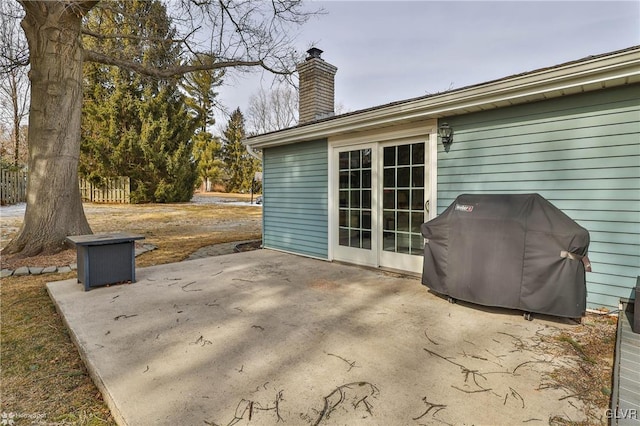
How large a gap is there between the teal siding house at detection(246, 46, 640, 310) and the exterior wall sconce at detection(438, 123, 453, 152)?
4 cm

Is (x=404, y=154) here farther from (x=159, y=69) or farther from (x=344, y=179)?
(x=159, y=69)

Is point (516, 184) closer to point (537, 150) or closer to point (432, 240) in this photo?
point (537, 150)

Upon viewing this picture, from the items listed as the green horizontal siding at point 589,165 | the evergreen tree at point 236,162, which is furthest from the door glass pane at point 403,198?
the evergreen tree at point 236,162

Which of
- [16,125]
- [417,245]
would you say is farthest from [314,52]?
[16,125]

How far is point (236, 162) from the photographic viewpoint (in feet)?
92.1

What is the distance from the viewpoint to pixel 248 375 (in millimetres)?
1919

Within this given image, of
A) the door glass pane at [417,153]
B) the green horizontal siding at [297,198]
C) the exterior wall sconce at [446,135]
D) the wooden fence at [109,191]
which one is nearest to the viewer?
the exterior wall sconce at [446,135]

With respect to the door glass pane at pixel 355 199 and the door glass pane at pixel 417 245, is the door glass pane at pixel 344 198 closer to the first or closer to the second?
the door glass pane at pixel 355 199

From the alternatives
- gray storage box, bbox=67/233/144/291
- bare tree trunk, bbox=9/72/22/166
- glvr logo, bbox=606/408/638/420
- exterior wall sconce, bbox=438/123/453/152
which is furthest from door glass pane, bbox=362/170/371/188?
bare tree trunk, bbox=9/72/22/166

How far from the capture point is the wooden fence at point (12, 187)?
12.4 m

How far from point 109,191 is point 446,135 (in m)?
17.1

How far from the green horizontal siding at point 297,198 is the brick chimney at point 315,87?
4.46ft

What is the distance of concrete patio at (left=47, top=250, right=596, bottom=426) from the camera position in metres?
1.61

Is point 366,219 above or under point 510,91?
under
